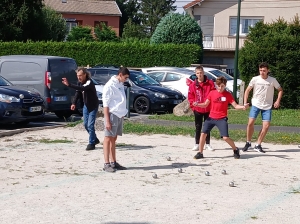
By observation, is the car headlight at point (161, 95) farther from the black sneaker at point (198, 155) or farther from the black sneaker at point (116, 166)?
the black sneaker at point (116, 166)

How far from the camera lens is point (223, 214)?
7.68 metres

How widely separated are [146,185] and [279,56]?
14.6m

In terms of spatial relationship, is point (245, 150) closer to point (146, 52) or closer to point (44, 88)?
point (44, 88)

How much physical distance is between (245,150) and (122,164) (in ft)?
9.38

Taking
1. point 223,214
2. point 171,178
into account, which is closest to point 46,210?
point 223,214

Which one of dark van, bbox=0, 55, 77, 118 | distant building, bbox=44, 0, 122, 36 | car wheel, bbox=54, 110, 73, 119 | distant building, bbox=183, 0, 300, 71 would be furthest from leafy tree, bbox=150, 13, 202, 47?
distant building, bbox=44, 0, 122, 36

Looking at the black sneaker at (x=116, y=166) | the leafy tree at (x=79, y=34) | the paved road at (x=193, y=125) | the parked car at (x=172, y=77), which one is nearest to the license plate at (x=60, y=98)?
the paved road at (x=193, y=125)

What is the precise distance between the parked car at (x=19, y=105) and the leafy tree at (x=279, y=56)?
30.3 ft

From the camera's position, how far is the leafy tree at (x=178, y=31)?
42906mm

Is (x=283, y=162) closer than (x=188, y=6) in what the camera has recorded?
Yes

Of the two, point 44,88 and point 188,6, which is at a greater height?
point 188,6

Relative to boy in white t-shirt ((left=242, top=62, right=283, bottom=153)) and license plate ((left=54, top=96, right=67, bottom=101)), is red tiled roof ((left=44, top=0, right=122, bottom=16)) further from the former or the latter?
boy in white t-shirt ((left=242, top=62, right=283, bottom=153))

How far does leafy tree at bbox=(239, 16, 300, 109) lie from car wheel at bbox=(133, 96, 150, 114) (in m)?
4.11

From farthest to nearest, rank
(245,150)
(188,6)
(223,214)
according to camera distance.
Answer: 1. (188,6)
2. (245,150)
3. (223,214)
